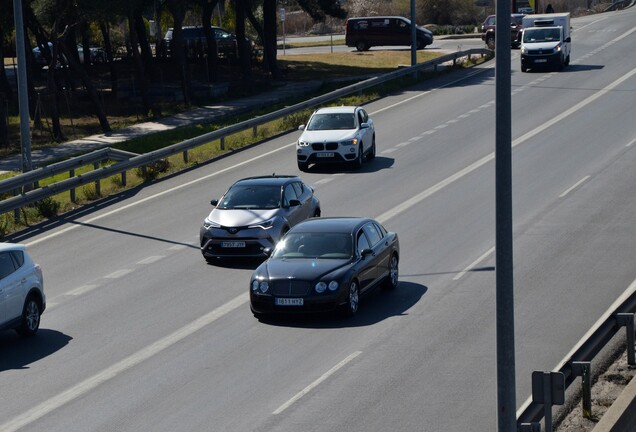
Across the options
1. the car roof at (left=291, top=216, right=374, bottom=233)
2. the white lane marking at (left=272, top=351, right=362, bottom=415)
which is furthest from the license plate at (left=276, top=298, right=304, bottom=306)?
the white lane marking at (left=272, top=351, right=362, bottom=415)

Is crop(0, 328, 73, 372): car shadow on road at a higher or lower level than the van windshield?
lower

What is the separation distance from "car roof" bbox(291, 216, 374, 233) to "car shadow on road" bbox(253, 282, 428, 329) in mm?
1200

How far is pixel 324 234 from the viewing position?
62.6 ft

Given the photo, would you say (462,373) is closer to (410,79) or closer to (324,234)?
(324,234)

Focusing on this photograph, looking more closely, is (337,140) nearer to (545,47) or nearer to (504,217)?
(545,47)

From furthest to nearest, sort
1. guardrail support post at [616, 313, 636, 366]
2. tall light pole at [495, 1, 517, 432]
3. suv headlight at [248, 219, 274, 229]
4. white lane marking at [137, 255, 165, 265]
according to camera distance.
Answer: white lane marking at [137, 255, 165, 265]
suv headlight at [248, 219, 274, 229]
guardrail support post at [616, 313, 636, 366]
tall light pole at [495, 1, 517, 432]

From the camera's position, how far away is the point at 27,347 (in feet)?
57.1

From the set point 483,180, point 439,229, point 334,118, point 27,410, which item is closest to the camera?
point 27,410

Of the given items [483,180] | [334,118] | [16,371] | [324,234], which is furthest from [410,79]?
[16,371]

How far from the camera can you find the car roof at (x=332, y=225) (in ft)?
62.8

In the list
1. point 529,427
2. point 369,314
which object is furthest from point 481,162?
point 529,427

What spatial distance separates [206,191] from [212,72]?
31.0 m

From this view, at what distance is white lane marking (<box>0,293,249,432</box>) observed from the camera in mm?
13889

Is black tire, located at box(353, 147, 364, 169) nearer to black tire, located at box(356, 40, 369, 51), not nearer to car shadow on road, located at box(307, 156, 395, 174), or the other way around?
car shadow on road, located at box(307, 156, 395, 174)
